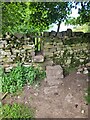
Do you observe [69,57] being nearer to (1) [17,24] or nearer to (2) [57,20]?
(2) [57,20]

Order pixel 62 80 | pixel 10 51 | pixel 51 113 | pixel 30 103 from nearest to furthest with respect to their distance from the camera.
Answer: pixel 51 113 < pixel 30 103 < pixel 62 80 < pixel 10 51

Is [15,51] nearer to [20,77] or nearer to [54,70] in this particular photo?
[20,77]

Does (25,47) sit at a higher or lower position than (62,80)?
higher

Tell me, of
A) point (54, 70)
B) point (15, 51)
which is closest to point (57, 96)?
point (54, 70)

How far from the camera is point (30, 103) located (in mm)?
4039

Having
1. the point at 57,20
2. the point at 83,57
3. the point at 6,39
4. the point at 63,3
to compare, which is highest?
the point at 63,3

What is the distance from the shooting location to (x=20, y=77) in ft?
14.6

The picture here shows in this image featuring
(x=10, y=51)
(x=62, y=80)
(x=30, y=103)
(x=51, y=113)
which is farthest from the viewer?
(x=10, y=51)

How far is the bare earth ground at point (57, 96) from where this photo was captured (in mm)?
3788

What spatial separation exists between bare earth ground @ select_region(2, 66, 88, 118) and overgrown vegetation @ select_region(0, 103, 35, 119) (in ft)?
0.34

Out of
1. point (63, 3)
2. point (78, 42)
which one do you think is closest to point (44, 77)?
point (78, 42)

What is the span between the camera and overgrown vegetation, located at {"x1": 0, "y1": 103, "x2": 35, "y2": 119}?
372cm

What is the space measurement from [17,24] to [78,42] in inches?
47.3

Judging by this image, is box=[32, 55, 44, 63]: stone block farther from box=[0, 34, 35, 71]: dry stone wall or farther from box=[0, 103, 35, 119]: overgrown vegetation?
Answer: box=[0, 103, 35, 119]: overgrown vegetation
